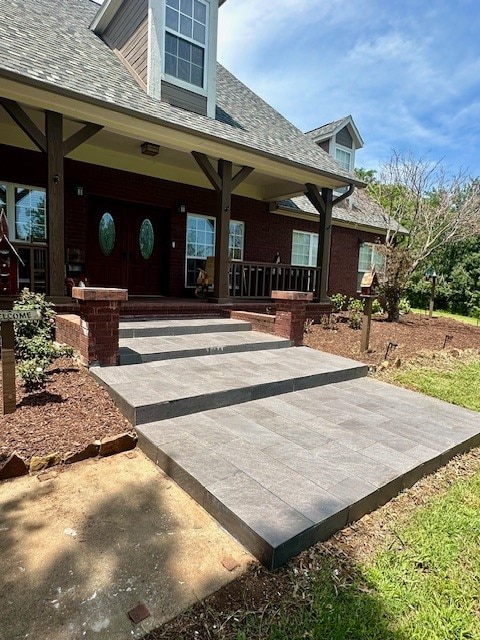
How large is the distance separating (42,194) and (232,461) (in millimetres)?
6961

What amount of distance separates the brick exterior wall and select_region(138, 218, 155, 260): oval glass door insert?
1.32ft

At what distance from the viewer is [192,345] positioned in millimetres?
5168

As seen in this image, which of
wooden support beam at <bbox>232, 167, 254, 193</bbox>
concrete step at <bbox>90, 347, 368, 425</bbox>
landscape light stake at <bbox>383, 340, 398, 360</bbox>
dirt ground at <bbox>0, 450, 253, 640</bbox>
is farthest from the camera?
wooden support beam at <bbox>232, 167, 254, 193</bbox>

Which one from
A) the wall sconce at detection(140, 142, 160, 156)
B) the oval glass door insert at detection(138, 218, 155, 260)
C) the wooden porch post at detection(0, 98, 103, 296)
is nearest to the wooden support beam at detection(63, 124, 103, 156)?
the wooden porch post at detection(0, 98, 103, 296)

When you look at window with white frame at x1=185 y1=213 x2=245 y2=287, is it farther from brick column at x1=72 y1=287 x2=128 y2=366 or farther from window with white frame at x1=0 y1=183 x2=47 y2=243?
brick column at x1=72 y1=287 x2=128 y2=366

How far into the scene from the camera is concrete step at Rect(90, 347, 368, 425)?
330 centimetres

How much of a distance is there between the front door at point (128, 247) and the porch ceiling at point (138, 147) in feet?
3.02

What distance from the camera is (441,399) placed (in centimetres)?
454

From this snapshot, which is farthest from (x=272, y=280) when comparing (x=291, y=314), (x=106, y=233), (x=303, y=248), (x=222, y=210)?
(x=106, y=233)

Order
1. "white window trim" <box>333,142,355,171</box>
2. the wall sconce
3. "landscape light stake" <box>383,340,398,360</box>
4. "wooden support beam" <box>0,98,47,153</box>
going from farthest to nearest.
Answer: "white window trim" <box>333,142,355,171</box>, the wall sconce, "landscape light stake" <box>383,340,398,360</box>, "wooden support beam" <box>0,98,47,153</box>

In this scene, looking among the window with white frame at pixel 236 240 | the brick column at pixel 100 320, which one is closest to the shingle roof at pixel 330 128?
the window with white frame at pixel 236 240

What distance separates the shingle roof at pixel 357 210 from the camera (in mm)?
11664

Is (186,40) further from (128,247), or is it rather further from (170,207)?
→ (128,247)

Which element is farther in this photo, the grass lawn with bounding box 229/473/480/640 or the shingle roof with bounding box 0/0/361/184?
the shingle roof with bounding box 0/0/361/184
